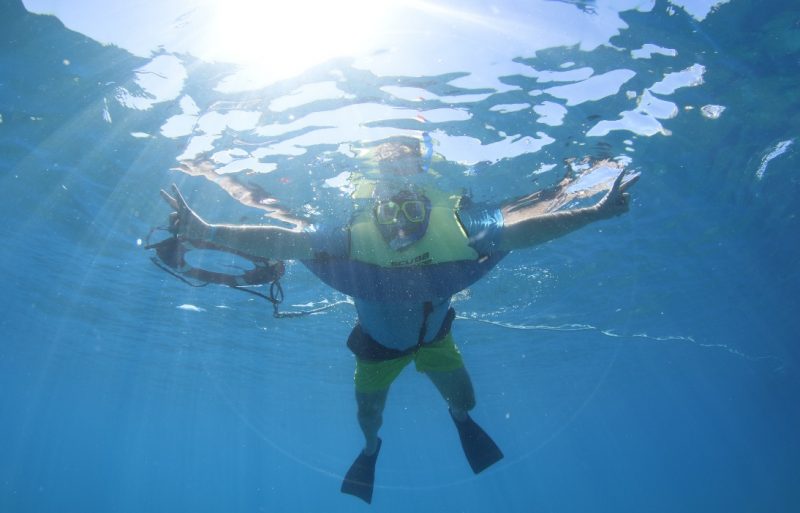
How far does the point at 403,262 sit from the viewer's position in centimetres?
521

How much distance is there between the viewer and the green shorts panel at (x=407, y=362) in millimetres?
6648

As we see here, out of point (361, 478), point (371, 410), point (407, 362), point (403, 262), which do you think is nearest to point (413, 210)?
point (403, 262)

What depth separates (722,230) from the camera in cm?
1667

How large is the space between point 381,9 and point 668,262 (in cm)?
1752

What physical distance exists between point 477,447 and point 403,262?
3.70 metres

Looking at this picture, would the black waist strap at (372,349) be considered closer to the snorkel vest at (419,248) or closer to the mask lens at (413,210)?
the snorkel vest at (419,248)

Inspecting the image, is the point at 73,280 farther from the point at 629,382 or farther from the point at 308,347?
the point at 629,382

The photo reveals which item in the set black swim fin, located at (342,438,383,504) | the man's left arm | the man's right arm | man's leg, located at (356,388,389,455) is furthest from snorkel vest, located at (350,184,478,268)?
black swim fin, located at (342,438,383,504)

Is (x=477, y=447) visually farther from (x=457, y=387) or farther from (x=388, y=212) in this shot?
(x=388, y=212)

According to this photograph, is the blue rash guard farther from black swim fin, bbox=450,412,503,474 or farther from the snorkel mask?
black swim fin, bbox=450,412,503,474

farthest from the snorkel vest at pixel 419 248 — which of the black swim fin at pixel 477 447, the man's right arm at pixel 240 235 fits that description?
the black swim fin at pixel 477 447

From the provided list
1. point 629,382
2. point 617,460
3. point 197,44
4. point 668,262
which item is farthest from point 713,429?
point 197,44

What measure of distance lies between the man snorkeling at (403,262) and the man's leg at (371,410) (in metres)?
0.02

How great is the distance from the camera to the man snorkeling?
453 cm
